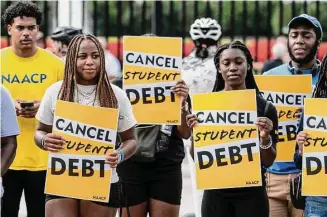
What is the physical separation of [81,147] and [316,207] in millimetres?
1442

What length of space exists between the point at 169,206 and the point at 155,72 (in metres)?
0.96

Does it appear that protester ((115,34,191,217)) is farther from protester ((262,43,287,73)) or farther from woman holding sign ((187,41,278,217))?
protester ((262,43,287,73))

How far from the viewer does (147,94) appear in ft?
26.6

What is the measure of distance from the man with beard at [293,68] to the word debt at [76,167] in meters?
1.59

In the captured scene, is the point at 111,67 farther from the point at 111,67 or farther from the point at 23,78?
the point at 23,78

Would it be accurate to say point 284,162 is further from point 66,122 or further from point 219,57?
point 66,122

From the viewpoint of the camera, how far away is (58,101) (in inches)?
266

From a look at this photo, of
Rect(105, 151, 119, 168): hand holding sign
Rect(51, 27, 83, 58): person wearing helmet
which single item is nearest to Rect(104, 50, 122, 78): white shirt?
Rect(51, 27, 83, 58): person wearing helmet

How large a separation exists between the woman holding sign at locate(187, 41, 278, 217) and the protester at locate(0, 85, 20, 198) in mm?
1303

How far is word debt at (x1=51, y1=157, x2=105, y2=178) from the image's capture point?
6.77 m

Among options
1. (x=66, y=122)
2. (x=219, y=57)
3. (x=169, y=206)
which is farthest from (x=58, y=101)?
(x=169, y=206)

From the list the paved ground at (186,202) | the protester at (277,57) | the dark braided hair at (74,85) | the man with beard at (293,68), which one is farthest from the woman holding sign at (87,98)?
the protester at (277,57)

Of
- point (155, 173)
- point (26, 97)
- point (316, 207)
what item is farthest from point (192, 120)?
point (26, 97)

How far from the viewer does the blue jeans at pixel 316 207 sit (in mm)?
6668
